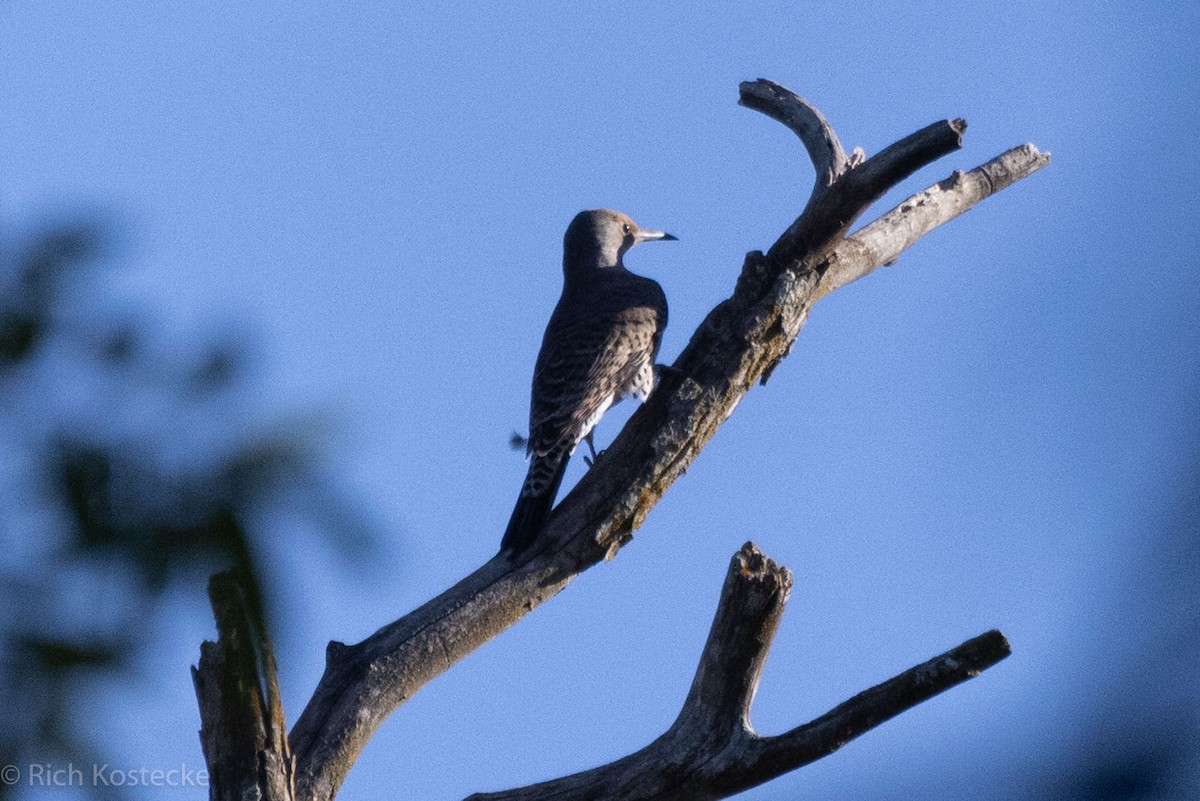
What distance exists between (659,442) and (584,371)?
1.57 metres

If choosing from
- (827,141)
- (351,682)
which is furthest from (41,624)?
(827,141)

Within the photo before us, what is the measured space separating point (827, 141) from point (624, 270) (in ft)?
6.87

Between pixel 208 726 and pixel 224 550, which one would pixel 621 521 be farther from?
pixel 224 550

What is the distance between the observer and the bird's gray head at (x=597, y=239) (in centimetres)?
798

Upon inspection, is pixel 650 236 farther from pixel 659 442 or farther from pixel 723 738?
pixel 723 738

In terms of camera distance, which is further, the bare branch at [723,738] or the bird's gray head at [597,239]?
the bird's gray head at [597,239]

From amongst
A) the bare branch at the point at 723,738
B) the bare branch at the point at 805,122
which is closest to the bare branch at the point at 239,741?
the bare branch at the point at 723,738

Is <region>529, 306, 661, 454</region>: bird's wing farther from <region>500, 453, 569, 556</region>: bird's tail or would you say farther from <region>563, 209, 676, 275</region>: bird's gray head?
<region>563, 209, 676, 275</region>: bird's gray head

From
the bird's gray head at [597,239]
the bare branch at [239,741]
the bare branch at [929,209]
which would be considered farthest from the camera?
the bird's gray head at [597,239]

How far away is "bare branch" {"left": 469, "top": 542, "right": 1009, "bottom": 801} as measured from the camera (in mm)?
3791

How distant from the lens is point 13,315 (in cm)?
149

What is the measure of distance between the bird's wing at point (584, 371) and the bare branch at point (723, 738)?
2071 mm

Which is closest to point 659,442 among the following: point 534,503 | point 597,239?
point 534,503

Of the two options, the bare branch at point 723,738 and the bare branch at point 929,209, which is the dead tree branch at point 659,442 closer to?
the bare branch at point 929,209
